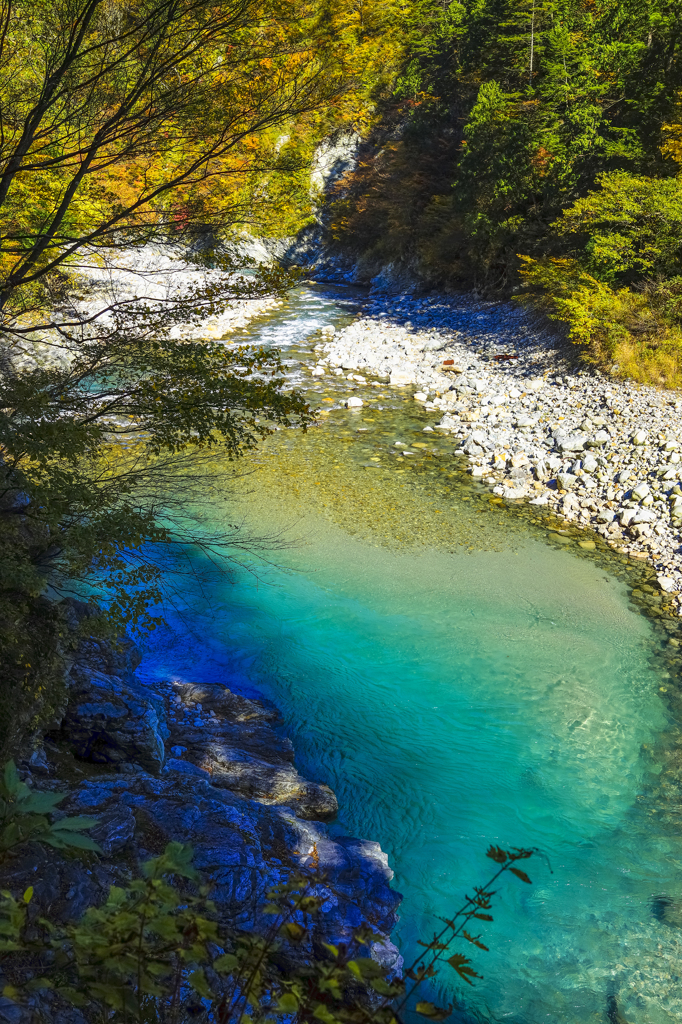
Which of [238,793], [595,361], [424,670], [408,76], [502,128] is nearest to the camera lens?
[238,793]

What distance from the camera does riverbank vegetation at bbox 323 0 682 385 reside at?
39.4 feet

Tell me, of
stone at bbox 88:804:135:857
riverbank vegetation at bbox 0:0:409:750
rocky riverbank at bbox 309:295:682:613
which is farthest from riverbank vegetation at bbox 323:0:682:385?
stone at bbox 88:804:135:857

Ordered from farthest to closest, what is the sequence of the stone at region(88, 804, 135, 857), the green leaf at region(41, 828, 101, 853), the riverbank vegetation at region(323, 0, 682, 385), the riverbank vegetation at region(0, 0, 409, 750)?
the riverbank vegetation at region(323, 0, 682, 385) < the riverbank vegetation at region(0, 0, 409, 750) < the stone at region(88, 804, 135, 857) < the green leaf at region(41, 828, 101, 853)

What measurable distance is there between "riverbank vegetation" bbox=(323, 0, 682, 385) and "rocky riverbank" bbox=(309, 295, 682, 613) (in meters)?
0.87

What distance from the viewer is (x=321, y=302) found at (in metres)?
21.7

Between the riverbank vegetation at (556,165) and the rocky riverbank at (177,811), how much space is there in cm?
906

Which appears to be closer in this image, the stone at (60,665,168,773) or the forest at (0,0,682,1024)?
the forest at (0,0,682,1024)

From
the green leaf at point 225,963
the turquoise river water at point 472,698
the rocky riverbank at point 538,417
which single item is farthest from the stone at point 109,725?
the rocky riverbank at point 538,417

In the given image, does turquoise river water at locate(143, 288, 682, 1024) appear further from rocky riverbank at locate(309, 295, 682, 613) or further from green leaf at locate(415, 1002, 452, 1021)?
green leaf at locate(415, 1002, 452, 1021)

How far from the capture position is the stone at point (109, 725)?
4.04 m

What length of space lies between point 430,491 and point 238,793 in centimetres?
606

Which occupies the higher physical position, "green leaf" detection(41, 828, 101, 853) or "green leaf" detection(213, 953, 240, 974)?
"green leaf" detection(213, 953, 240, 974)

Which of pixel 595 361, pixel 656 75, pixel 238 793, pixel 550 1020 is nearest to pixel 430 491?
pixel 595 361

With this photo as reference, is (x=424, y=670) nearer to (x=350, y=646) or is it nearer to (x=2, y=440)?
(x=350, y=646)
